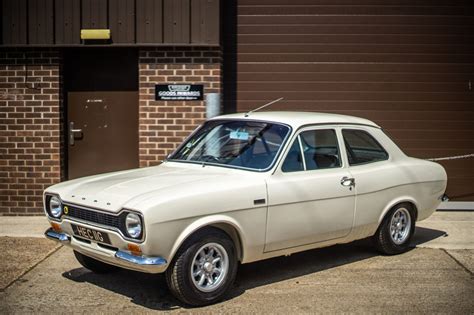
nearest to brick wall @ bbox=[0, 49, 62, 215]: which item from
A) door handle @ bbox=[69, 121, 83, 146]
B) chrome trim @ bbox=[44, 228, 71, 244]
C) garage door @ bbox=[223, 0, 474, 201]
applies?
door handle @ bbox=[69, 121, 83, 146]

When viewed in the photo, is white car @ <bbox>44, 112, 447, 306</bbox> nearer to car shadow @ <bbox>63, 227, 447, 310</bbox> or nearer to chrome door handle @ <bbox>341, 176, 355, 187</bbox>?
chrome door handle @ <bbox>341, 176, 355, 187</bbox>

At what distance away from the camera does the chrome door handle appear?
6.89 m

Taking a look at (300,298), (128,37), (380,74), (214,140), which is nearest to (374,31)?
(380,74)

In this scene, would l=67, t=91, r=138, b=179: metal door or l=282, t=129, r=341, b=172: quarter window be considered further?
l=67, t=91, r=138, b=179: metal door

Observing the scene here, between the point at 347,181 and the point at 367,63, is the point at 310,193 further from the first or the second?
the point at 367,63

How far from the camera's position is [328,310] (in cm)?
577

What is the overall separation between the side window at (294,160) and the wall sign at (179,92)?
369cm

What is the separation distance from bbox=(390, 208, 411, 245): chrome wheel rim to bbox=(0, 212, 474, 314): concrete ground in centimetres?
20

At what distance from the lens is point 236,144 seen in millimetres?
6801

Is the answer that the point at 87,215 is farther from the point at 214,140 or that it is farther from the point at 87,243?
the point at 214,140

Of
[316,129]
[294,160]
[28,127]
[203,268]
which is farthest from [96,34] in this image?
[203,268]

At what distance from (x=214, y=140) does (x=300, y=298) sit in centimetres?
184

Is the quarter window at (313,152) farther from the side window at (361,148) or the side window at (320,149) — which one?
the side window at (361,148)

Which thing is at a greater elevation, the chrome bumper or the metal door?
the metal door
